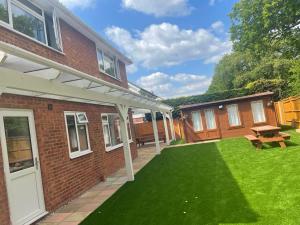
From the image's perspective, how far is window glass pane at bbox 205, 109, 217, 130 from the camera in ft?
63.1

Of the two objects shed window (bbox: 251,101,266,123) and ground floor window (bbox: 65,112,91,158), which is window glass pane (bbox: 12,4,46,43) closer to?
ground floor window (bbox: 65,112,91,158)

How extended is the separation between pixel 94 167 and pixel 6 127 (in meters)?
4.29

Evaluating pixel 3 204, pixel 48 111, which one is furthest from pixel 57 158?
pixel 3 204

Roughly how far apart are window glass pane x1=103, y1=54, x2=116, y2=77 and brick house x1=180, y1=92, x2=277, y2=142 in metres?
6.36

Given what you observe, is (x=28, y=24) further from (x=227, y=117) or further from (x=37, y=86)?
(x=227, y=117)

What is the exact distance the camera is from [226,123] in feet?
62.7

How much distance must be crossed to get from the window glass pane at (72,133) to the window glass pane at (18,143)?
204 centimetres

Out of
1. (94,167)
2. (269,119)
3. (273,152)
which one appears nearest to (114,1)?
(94,167)

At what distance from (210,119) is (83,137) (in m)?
11.5

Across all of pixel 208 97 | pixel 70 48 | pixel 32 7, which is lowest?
pixel 208 97

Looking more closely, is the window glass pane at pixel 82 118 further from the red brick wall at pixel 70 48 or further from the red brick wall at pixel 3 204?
the red brick wall at pixel 3 204

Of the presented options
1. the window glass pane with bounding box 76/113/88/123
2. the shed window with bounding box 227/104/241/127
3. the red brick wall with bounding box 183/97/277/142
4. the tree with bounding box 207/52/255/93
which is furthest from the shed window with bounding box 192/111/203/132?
the tree with bounding box 207/52/255/93

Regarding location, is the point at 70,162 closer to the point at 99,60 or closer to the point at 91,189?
the point at 91,189

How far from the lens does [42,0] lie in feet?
25.9
